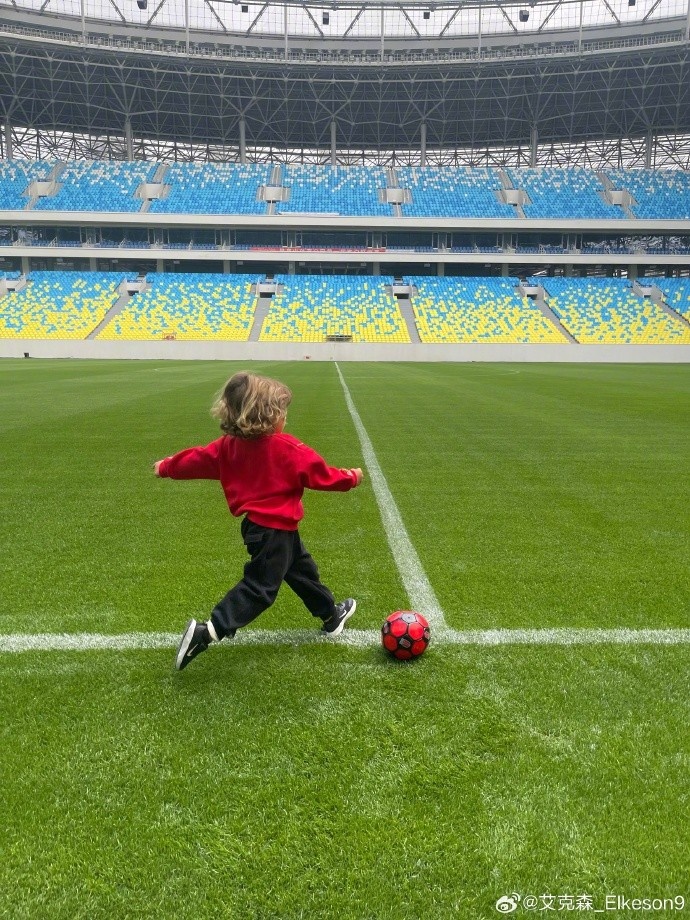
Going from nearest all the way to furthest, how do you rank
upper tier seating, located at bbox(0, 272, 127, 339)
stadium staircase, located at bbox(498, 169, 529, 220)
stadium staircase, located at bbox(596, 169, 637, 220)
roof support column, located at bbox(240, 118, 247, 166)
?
upper tier seating, located at bbox(0, 272, 127, 339), stadium staircase, located at bbox(596, 169, 637, 220), stadium staircase, located at bbox(498, 169, 529, 220), roof support column, located at bbox(240, 118, 247, 166)

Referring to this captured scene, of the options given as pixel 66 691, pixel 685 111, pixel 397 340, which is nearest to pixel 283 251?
pixel 397 340

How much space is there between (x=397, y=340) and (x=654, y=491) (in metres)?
34.8

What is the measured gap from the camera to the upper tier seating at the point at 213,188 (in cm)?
4756

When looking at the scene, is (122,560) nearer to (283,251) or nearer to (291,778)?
(291,778)

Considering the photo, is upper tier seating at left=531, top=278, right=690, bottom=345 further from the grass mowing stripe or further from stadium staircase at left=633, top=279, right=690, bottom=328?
the grass mowing stripe

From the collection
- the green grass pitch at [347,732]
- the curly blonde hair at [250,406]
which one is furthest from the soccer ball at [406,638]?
the curly blonde hair at [250,406]

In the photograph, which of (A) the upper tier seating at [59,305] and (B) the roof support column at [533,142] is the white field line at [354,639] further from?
(B) the roof support column at [533,142]

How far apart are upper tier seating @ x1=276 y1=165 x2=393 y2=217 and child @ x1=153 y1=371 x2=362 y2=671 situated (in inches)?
1900

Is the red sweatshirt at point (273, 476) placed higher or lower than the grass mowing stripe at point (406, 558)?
higher

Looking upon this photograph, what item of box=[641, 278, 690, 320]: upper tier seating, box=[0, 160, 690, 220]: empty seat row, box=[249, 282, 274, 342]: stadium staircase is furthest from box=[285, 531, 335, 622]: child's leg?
box=[0, 160, 690, 220]: empty seat row

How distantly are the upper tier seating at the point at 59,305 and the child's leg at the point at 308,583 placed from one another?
1576 inches

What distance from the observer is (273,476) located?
2797 millimetres

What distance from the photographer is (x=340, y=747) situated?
7.32ft

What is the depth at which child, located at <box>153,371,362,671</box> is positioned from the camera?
268 centimetres
